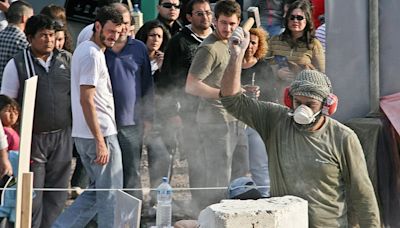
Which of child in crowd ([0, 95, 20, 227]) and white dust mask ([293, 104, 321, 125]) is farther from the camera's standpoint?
child in crowd ([0, 95, 20, 227])

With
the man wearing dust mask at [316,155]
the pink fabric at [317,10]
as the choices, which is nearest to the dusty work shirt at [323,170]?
the man wearing dust mask at [316,155]

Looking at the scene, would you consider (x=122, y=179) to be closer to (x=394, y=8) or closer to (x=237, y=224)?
(x=394, y=8)

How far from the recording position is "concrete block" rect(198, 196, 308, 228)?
5.21 metres

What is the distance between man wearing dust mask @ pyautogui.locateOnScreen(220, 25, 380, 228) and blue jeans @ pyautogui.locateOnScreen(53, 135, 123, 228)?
5.31 ft

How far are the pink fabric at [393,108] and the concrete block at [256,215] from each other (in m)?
1.85

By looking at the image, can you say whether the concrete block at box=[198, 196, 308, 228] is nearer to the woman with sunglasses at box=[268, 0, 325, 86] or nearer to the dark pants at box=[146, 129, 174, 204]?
the dark pants at box=[146, 129, 174, 204]

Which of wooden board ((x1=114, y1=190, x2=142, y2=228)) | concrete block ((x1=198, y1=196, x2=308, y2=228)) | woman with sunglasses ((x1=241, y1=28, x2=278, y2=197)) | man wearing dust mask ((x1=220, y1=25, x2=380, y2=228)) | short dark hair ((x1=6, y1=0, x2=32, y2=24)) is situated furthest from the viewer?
short dark hair ((x1=6, y1=0, x2=32, y2=24))

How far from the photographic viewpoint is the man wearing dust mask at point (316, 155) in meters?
6.17

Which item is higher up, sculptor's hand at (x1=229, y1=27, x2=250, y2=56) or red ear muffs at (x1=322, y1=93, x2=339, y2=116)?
sculptor's hand at (x1=229, y1=27, x2=250, y2=56)

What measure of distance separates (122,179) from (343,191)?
6.61 feet

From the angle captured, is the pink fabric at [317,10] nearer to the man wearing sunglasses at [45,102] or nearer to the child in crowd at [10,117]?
the man wearing sunglasses at [45,102]

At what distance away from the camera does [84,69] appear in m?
7.61

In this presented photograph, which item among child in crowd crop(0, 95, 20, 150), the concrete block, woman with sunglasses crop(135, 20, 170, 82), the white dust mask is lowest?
the concrete block

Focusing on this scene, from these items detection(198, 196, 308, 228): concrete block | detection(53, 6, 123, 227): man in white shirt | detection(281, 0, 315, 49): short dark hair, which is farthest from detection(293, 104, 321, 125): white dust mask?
detection(281, 0, 315, 49): short dark hair
